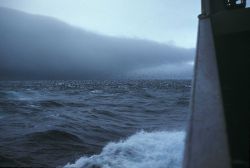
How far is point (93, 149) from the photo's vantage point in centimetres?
1006

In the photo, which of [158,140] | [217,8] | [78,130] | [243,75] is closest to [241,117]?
[243,75]

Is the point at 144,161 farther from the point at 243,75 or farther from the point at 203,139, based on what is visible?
the point at 203,139

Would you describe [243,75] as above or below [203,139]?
above

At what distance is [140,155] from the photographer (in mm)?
8797

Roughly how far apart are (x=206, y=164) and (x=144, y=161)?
21.4 ft

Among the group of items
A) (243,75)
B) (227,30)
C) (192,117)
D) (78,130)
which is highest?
(227,30)

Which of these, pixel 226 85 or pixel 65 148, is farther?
pixel 65 148

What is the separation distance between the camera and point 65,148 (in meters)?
10.4

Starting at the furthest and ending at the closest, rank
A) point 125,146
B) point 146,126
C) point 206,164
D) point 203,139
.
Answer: point 146,126, point 125,146, point 203,139, point 206,164

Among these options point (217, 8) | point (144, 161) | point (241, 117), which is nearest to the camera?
point (241, 117)

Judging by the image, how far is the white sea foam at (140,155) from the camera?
7867 millimetres

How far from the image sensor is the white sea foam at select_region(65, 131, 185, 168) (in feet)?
25.8

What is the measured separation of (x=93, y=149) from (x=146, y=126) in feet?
17.1

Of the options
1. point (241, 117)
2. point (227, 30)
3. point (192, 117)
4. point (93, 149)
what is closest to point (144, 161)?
point (93, 149)
